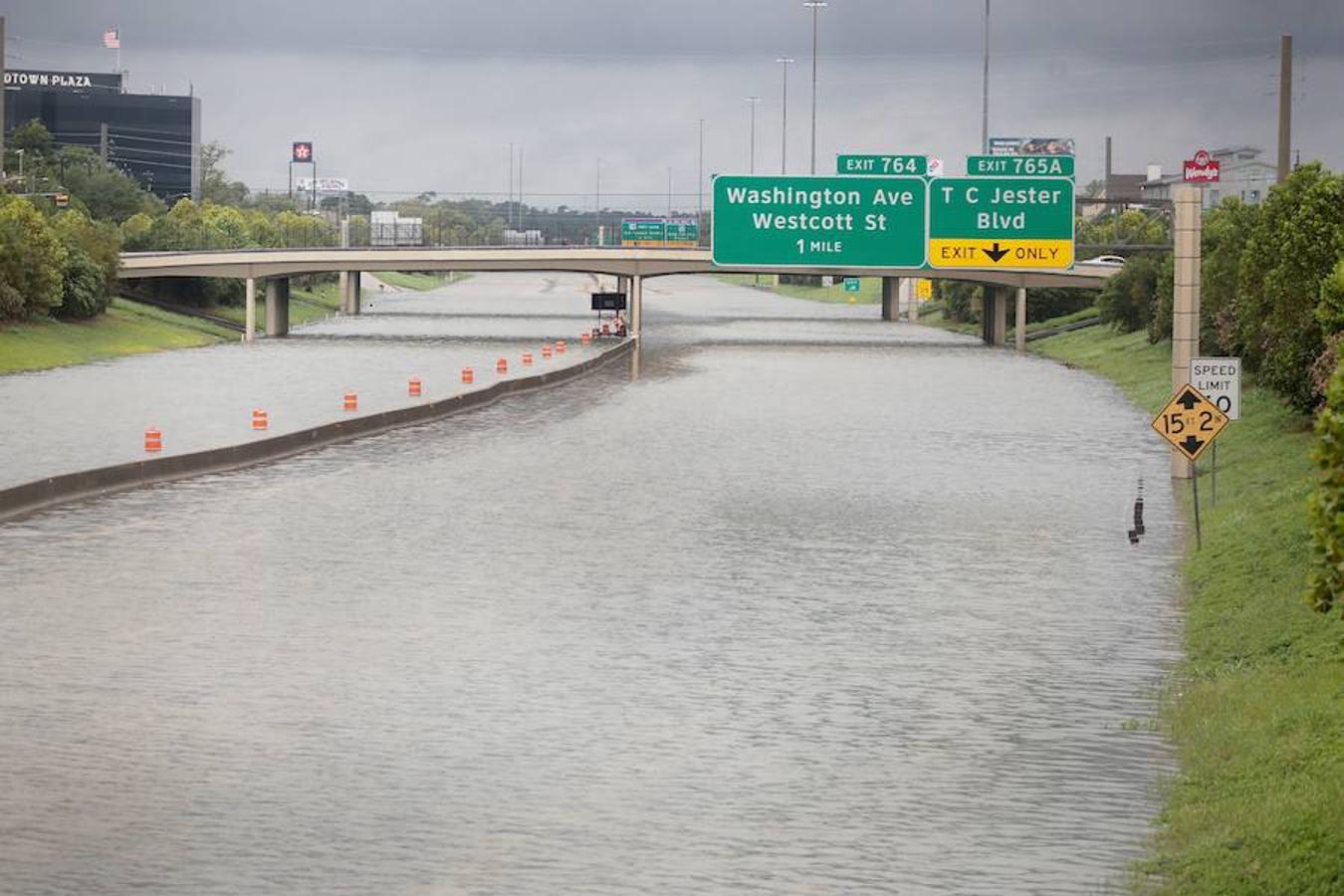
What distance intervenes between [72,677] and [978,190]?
2146 inches

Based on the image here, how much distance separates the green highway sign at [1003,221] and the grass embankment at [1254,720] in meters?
37.4

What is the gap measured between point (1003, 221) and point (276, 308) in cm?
4300

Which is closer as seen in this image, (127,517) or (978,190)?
(127,517)

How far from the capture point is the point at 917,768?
15727 millimetres

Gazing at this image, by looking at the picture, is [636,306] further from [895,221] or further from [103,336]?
[895,221]

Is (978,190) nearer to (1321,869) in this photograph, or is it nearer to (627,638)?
(627,638)

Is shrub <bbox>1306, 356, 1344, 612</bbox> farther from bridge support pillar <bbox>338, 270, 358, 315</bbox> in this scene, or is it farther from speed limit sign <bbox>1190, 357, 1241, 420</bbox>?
bridge support pillar <bbox>338, 270, 358, 315</bbox>

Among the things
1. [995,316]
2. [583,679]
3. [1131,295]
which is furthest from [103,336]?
[583,679]

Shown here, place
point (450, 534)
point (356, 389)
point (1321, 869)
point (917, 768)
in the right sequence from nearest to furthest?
point (1321, 869) → point (917, 768) → point (450, 534) → point (356, 389)

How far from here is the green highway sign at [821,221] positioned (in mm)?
71562

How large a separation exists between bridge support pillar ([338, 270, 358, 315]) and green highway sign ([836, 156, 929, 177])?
56.6 m

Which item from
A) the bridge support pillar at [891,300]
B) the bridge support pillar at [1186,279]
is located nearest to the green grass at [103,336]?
the bridge support pillar at [1186,279]

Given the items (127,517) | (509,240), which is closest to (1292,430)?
(127,517)

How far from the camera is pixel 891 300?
136 metres
